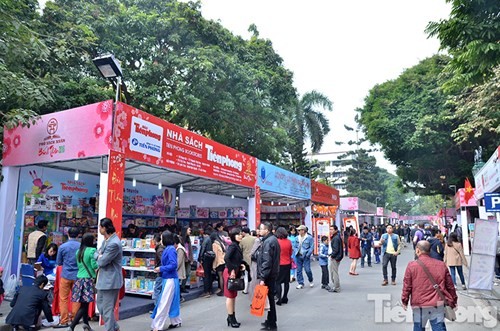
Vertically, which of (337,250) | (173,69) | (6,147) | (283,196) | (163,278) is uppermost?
(173,69)

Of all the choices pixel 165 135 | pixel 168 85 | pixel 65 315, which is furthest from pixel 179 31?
pixel 65 315

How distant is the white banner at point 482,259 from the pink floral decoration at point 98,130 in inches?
327

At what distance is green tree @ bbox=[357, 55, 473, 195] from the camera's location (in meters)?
23.4

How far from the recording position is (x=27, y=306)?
5977 mm

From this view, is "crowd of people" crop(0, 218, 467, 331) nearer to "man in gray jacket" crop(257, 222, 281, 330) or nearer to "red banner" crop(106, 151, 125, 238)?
"man in gray jacket" crop(257, 222, 281, 330)

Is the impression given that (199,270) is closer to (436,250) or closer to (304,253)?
(304,253)

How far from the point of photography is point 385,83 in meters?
29.9

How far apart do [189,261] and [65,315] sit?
3305 mm

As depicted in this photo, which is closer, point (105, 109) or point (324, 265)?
point (105, 109)

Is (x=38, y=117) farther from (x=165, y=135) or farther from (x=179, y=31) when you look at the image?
(x=179, y=31)

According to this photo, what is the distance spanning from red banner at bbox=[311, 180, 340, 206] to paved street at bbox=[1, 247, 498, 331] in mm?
10831

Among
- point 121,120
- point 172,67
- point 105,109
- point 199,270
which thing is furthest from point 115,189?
point 172,67

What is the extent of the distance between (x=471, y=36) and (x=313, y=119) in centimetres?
2410

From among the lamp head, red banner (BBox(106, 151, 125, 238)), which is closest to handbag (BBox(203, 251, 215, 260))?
red banner (BBox(106, 151, 125, 238))
